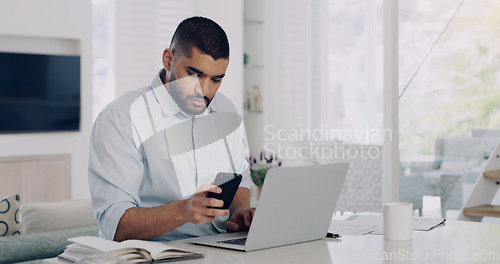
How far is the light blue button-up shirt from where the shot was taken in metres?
1.71

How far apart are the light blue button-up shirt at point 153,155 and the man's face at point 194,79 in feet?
0.16

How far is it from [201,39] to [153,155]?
1.24 feet

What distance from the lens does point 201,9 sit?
6324mm

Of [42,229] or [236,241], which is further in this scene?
[42,229]

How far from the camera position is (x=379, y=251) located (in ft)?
4.98

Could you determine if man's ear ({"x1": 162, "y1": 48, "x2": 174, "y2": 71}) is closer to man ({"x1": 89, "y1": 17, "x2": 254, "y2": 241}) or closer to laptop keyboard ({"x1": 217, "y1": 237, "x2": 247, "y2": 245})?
man ({"x1": 89, "y1": 17, "x2": 254, "y2": 241})

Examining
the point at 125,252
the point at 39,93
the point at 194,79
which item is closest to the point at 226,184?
the point at 125,252

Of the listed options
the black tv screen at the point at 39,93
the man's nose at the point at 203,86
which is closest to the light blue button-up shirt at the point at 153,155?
the man's nose at the point at 203,86

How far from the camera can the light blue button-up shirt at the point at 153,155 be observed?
5.60ft

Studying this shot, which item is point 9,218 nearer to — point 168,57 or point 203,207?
point 168,57

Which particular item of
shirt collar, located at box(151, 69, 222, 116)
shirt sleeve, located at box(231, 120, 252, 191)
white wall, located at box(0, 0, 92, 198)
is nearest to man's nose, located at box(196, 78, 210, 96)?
shirt collar, located at box(151, 69, 222, 116)

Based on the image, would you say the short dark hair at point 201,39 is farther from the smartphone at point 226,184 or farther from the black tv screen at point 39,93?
the black tv screen at point 39,93

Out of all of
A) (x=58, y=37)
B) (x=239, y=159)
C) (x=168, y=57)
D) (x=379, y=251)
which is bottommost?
(x=379, y=251)

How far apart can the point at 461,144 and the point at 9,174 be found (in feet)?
11.8
